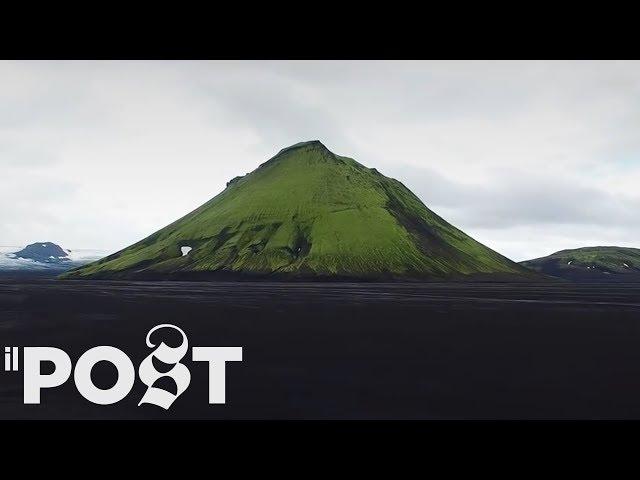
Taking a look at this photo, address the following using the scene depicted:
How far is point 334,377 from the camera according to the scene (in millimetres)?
32938

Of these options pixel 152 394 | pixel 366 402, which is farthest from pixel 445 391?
pixel 152 394
